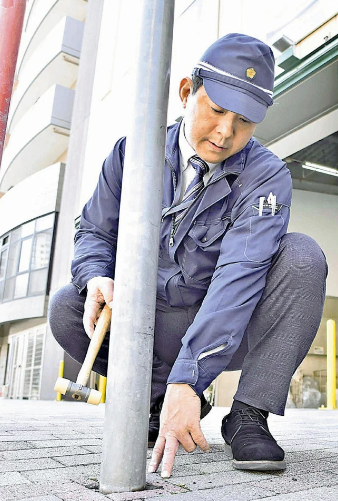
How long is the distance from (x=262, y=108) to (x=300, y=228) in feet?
27.2

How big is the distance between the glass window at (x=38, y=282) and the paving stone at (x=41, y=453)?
1157cm

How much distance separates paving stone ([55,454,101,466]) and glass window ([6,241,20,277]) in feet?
46.1

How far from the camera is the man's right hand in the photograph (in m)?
1.54

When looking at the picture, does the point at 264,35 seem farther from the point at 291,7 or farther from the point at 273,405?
the point at 273,405

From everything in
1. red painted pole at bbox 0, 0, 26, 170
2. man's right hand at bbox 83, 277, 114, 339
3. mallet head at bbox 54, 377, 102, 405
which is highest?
red painted pole at bbox 0, 0, 26, 170

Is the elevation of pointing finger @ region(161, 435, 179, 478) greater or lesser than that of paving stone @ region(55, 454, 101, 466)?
greater

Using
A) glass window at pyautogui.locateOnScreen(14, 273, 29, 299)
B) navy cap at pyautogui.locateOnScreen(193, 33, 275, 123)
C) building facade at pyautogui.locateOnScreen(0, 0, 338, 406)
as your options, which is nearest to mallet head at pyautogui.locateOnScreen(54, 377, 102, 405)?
building facade at pyautogui.locateOnScreen(0, 0, 338, 406)

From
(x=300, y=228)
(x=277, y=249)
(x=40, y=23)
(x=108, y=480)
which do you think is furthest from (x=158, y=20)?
(x=40, y=23)

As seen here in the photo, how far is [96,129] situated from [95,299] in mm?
9916

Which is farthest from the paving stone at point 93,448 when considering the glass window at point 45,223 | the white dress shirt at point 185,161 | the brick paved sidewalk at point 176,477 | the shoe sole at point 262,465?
the glass window at point 45,223

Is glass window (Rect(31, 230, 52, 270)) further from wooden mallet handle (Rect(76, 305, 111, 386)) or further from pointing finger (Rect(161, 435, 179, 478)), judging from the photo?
pointing finger (Rect(161, 435, 179, 478))

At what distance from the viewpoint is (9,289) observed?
14906 mm

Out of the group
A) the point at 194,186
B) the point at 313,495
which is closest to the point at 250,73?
the point at 194,186

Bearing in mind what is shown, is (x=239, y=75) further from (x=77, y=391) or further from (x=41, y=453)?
(x=41, y=453)
